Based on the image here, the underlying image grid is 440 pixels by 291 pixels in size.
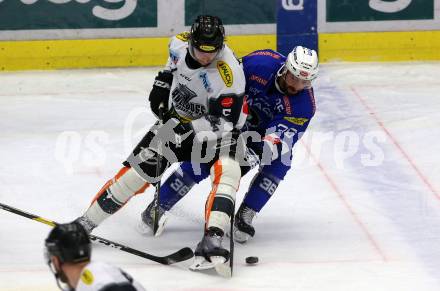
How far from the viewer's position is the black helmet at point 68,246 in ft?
12.6

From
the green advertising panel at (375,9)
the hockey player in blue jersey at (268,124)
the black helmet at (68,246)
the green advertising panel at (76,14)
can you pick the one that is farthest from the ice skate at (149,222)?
the green advertising panel at (375,9)

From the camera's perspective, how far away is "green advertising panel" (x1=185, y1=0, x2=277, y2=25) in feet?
31.5

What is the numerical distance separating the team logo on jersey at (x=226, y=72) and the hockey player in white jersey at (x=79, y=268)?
2.18m

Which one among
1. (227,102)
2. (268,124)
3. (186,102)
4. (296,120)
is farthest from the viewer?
(268,124)

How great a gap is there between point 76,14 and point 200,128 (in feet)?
12.3

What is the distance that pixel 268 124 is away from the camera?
6.48m

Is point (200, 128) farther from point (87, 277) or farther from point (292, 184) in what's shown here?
point (87, 277)

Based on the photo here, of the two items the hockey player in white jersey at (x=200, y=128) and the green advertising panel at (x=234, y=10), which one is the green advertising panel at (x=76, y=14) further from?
the hockey player in white jersey at (x=200, y=128)

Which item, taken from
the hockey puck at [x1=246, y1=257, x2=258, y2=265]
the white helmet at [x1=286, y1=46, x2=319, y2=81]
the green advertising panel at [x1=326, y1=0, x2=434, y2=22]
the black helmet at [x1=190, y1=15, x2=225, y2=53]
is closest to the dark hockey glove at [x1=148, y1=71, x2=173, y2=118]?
the black helmet at [x1=190, y1=15, x2=225, y2=53]

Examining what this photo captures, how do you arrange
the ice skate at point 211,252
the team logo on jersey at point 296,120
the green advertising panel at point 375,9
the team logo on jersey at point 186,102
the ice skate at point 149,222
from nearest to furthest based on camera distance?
the ice skate at point 211,252, the team logo on jersey at point 186,102, the team logo on jersey at point 296,120, the ice skate at point 149,222, the green advertising panel at point 375,9

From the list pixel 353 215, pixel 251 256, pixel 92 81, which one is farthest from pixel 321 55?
pixel 251 256

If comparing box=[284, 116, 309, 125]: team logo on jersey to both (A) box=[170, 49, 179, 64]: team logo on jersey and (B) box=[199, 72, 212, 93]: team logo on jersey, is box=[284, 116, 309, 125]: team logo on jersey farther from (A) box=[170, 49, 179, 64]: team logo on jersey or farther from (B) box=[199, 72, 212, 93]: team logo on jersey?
(A) box=[170, 49, 179, 64]: team logo on jersey

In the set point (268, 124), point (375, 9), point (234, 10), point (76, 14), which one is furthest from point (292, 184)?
point (76, 14)

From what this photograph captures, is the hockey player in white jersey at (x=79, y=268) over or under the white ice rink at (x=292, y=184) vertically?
over
